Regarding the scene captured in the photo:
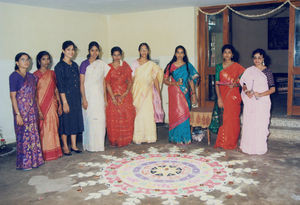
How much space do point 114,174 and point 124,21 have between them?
4.37 metres

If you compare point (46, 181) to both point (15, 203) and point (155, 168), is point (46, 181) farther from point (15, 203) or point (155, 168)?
point (155, 168)

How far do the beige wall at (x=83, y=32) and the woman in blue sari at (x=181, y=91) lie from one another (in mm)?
1434

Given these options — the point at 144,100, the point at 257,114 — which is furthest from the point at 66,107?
the point at 257,114

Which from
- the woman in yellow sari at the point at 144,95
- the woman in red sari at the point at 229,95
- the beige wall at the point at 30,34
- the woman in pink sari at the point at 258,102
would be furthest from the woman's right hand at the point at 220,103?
the beige wall at the point at 30,34

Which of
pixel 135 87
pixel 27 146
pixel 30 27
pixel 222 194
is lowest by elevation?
pixel 222 194

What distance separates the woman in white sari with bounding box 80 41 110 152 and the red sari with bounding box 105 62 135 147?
0.19 m

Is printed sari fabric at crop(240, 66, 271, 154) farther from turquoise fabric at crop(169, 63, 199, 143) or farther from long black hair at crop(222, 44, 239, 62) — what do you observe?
turquoise fabric at crop(169, 63, 199, 143)

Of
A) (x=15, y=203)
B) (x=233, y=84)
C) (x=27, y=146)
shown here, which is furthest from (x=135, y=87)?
(x=15, y=203)

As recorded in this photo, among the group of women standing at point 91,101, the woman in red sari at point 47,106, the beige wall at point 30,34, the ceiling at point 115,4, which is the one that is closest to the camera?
the group of women standing at point 91,101

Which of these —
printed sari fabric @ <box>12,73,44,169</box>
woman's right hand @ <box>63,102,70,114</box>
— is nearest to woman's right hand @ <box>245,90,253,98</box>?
woman's right hand @ <box>63,102,70,114</box>

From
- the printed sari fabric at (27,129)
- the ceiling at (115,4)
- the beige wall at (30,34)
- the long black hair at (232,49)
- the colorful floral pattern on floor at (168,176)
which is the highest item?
the ceiling at (115,4)

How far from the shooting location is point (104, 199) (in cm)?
338

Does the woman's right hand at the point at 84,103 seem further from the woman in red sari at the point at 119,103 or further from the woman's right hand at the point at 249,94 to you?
the woman's right hand at the point at 249,94

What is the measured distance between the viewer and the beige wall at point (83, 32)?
18.7ft
